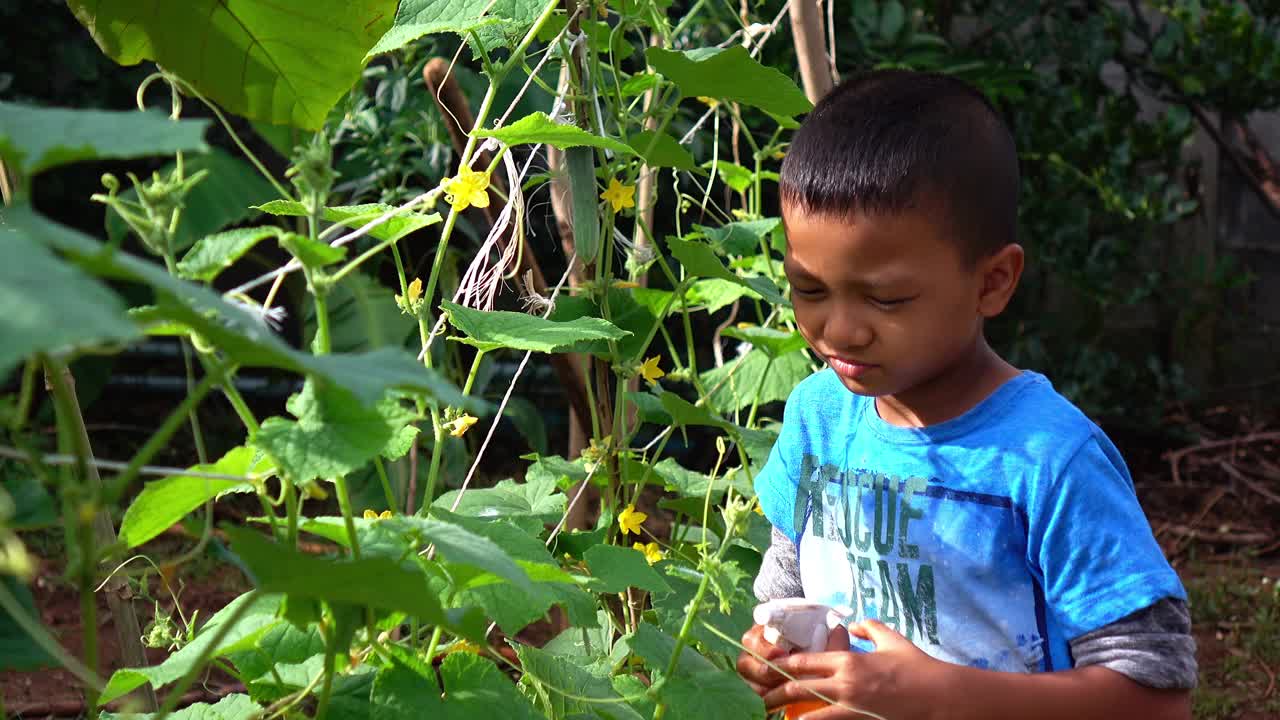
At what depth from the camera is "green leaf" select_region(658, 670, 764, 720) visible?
114 cm

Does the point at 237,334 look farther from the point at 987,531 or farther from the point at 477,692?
the point at 987,531

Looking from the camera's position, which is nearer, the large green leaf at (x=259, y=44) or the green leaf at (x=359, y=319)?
the large green leaf at (x=259, y=44)

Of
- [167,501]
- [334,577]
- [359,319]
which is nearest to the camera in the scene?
[334,577]

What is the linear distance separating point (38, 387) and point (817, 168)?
11.0ft

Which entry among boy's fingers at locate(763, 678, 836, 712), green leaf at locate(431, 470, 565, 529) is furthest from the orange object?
green leaf at locate(431, 470, 565, 529)

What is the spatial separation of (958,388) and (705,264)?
0.39 meters

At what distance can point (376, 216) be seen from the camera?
3.53ft

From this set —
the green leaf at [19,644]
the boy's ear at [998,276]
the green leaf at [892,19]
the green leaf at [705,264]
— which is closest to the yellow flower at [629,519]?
the green leaf at [705,264]

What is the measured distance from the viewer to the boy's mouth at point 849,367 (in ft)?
3.85

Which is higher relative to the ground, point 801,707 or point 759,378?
point 759,378

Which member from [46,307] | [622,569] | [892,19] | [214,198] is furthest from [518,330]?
[892,19]

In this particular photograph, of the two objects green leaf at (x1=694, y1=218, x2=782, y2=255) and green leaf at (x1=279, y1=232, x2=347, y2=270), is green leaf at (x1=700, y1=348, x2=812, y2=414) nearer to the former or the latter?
green leaf at (x1=694, y1=218, x2=782, y2=255)

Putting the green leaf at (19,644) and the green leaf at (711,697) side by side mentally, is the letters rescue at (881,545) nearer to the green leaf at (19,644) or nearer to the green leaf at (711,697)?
the green leaf at (711,697)

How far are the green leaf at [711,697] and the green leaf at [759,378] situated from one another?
0.63 meters
